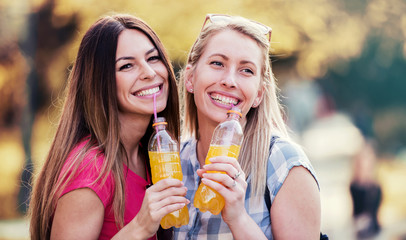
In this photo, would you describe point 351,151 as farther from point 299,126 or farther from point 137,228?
point 137,228

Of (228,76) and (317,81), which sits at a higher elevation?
(317,81)

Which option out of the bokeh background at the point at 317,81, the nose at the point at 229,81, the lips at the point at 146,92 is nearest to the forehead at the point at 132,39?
the lips at the point at 146,92

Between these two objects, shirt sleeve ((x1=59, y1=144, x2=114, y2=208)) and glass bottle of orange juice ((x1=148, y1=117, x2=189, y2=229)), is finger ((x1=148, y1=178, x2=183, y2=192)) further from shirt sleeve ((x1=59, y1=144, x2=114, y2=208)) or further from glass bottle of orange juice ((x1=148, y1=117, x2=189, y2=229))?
shirt sleeve ((x1=59, y1=144, x2=114, y2=208))

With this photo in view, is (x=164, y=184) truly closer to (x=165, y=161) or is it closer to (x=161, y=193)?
(x=161, y=193)

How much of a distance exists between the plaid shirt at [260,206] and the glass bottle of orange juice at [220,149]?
1.00ft

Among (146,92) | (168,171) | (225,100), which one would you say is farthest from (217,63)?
(168,171)

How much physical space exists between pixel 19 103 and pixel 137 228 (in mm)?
4857

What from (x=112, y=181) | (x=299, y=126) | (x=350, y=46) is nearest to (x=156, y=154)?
(x=112, y=181)

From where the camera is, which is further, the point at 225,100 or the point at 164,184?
the point at 225,100

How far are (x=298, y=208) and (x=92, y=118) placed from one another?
4.40ft

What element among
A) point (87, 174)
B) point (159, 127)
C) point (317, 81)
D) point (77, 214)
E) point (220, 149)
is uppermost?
point (317, 81)

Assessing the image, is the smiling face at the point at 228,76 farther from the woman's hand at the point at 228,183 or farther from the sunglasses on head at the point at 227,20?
the woman's hand at the point at 228,183

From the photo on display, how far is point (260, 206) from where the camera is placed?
2.77m

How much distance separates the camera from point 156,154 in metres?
2.61
